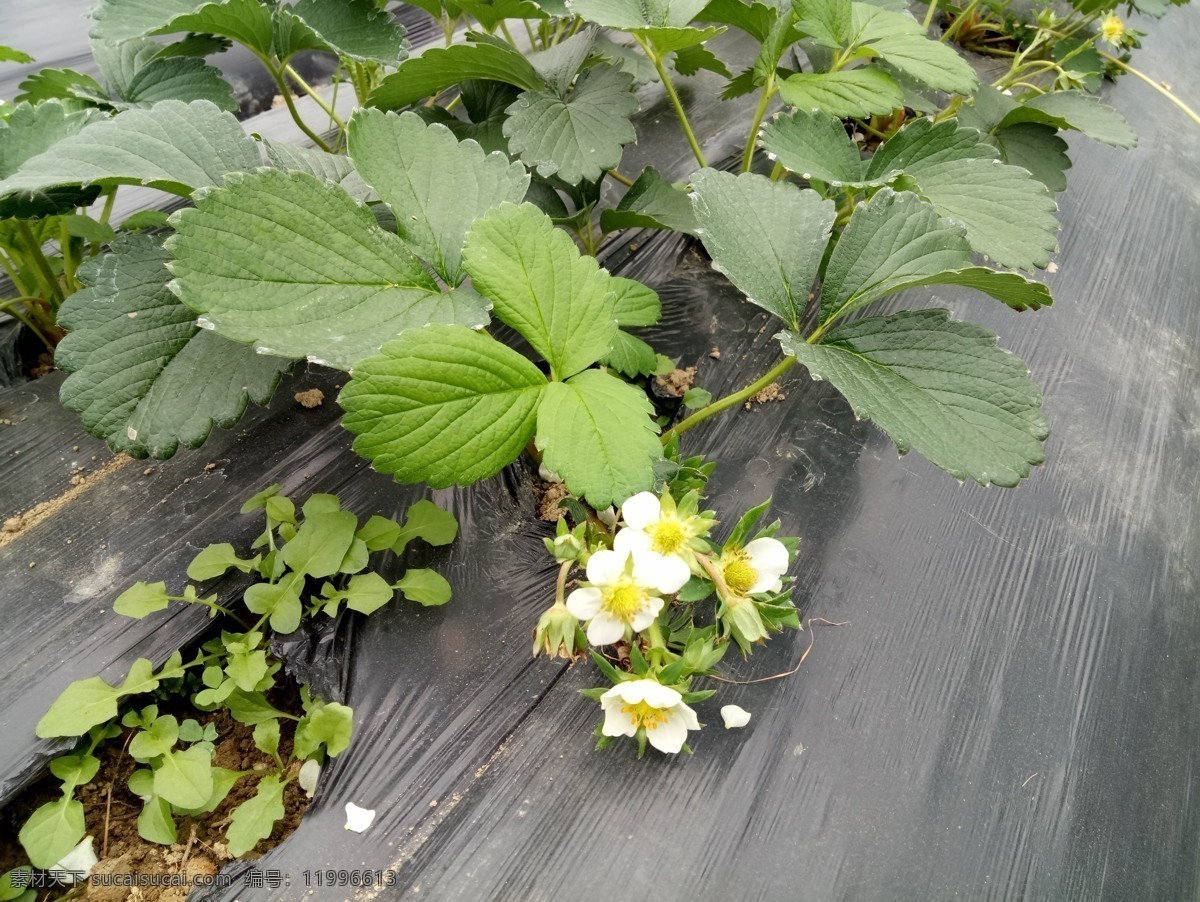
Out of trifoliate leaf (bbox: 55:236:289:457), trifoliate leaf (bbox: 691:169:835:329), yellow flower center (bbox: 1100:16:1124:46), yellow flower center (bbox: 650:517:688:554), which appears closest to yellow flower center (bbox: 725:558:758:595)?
yellow flower center (bbox: 650:517:688:554)

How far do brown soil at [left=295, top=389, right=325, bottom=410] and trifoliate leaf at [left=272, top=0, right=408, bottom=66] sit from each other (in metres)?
0.46

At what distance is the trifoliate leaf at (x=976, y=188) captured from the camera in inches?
36.5

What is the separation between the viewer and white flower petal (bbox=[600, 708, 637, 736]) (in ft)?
2.28

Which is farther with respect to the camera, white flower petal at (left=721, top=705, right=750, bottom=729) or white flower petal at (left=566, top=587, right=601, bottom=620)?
white flower petal at (left=721, top=705, right=750, bottom=729)

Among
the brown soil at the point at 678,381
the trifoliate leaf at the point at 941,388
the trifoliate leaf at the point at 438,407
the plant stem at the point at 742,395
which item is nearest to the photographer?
the trifoliate leaf at the point at 438,407

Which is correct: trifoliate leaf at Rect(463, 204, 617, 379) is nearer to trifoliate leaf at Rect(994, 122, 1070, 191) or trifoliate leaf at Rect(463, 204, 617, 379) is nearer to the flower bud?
the flower bud

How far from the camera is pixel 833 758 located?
80 cm

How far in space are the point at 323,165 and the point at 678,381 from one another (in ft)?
1.82

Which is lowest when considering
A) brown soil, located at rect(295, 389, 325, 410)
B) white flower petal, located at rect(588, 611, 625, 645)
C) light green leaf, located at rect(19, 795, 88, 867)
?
light green leaf, located at rect(19, 795, 88, 867)

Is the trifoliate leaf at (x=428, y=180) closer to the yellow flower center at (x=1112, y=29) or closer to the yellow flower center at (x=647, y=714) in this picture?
the yellow flower center at (x=647, y=714)

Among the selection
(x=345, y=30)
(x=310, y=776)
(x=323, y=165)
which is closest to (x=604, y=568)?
(x=310, y=776)

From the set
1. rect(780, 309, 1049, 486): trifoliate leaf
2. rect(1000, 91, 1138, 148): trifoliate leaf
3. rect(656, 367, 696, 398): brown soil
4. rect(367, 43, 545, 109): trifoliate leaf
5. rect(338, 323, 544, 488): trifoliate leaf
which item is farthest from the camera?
rect(1000, 91, 1138, 148): trifoliate leaf

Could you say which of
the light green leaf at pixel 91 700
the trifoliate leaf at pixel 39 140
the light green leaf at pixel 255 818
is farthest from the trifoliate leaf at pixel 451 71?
the light green leaf at pixel 255 818

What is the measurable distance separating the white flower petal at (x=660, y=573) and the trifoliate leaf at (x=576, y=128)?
1.86 feet
